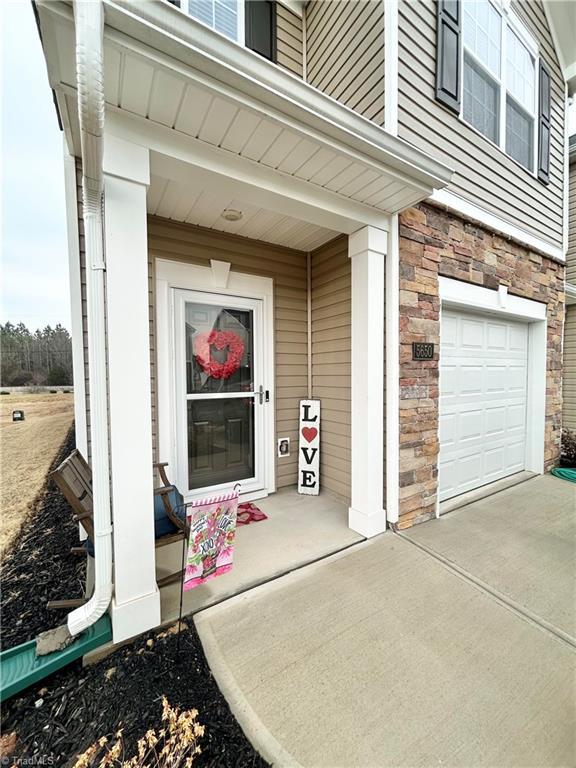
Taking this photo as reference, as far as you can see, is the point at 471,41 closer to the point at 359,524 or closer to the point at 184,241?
the point at 184,241

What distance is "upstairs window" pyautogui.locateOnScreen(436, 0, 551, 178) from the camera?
9.27 ft

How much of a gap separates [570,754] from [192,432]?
278 centimetres

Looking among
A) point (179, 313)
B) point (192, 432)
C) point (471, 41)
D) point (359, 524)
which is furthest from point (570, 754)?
point (471, 41)

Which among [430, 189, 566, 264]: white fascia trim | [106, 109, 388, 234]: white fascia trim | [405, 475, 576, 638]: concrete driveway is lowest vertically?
[405, 475, 576, 638]: concrete driveway

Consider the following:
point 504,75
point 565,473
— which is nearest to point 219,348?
point 504,75

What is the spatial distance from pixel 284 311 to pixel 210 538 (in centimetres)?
245

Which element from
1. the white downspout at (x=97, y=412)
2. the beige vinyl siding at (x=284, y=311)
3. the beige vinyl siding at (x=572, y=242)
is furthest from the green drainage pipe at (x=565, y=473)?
the white downspout at (x=97, y=412)

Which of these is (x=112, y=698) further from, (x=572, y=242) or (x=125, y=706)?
(x=572, y=242)

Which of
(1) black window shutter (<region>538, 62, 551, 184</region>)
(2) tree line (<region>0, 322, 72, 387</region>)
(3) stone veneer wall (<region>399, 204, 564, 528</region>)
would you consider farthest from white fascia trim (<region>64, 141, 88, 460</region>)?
(1) black window shutter (<region>538, 62, 551, 184</region>)

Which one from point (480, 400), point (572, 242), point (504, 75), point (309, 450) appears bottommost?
point (309, 450)

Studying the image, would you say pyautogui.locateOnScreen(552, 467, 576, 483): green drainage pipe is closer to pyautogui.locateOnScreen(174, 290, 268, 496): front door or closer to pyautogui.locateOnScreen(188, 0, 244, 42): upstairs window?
pyautogui.locateOnScreen(174, 290, 268, 496): front door

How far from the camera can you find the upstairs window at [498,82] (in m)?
3.20

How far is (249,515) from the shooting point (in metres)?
2.90

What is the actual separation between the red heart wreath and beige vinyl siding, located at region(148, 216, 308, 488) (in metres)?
0.44
